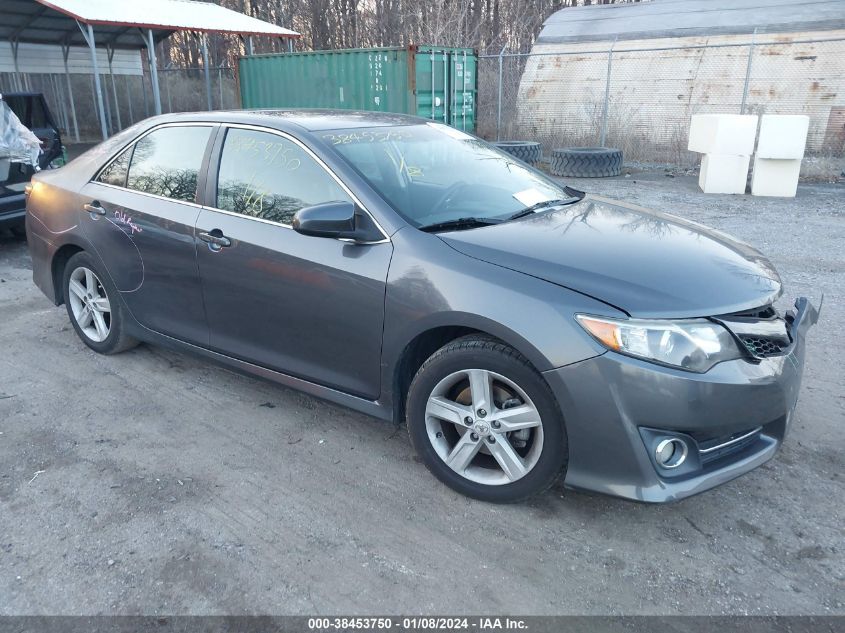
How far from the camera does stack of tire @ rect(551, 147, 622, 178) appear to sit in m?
12.7

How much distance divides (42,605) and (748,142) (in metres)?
11.3

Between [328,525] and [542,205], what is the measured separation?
201 centimetres

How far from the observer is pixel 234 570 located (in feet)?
8.42

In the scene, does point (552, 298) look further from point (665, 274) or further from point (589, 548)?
point (589, 548)

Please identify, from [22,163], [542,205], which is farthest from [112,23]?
[542,205]

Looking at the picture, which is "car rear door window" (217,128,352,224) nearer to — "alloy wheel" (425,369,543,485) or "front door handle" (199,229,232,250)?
"front door handle" (199,229,232,250)

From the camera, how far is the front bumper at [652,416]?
8.14ft

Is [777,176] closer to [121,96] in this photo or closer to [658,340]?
[658,340]

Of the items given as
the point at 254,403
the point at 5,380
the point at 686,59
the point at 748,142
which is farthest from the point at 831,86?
the point at 5,380

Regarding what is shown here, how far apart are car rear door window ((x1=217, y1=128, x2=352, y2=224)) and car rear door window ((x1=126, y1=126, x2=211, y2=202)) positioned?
238mm

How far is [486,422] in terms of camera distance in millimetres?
2828

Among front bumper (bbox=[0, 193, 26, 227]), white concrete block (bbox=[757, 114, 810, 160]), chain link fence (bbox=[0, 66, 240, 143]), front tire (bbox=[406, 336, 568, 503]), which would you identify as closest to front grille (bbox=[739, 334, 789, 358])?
front tire (bbox=[406, 336, 568, 503])

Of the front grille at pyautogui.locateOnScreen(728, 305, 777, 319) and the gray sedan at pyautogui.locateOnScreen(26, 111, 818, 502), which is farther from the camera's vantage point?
the front grille at pyautogui.locateOnScreen(728, 305, 777, 319)

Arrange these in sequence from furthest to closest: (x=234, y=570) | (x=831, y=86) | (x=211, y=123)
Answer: (x=831, y=86)
(x=211, y=123)
(x=234, y=570)
